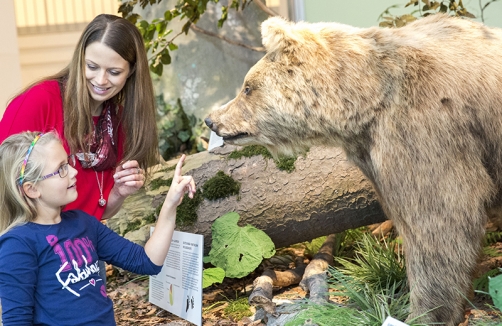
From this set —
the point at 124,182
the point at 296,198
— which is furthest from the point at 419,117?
the point at 124,182

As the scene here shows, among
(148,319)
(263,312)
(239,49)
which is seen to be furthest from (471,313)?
(239,49)

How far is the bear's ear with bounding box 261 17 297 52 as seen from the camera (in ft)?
8.25

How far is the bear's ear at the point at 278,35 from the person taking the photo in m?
2.52

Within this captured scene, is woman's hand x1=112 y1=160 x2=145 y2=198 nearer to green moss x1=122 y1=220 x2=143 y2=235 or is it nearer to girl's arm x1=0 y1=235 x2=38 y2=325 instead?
girl's arm x1=0 y1=235 x2=38 y2=325

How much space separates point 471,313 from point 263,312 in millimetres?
1093

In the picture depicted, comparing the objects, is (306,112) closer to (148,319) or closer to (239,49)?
(148,319)

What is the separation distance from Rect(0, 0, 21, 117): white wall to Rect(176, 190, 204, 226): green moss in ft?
5.88

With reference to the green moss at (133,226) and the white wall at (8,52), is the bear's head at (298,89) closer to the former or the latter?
the green moss at (133,226)

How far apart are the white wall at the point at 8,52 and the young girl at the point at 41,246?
2.53 m

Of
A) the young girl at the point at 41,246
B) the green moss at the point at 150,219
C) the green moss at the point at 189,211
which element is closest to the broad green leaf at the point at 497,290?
the young girl at the point at 41,246

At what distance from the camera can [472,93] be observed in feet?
7.83

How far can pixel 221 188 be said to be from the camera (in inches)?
143

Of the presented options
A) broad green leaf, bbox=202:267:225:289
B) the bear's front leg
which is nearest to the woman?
broad green leaf, bbox=202:267:225:289

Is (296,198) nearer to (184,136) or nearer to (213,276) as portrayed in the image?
(213,276)
